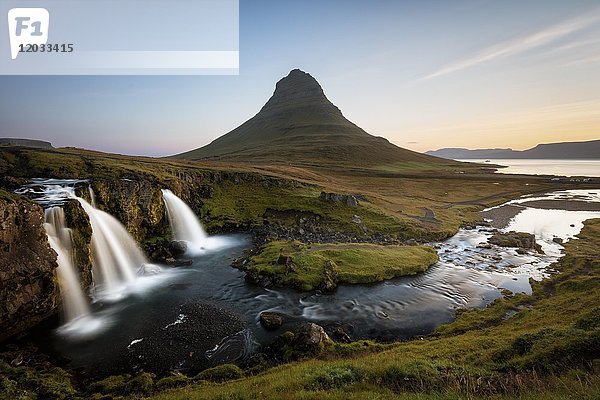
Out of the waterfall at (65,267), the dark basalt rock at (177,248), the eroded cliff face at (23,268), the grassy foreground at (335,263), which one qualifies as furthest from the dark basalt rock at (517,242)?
the eroded cliff face at (23,268)

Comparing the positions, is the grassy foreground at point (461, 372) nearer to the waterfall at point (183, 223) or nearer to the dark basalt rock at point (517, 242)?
the dark basalt rock at point (517, 242)

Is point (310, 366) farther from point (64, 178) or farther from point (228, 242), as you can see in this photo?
point (64, 178)

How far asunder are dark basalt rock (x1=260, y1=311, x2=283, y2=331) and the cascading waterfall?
17.3 m

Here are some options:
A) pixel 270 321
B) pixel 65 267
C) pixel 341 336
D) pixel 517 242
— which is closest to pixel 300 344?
pixel 341 336

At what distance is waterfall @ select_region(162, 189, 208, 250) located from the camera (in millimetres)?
50188

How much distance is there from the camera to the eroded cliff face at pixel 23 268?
22.4 meters

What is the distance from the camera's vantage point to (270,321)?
2569 cm

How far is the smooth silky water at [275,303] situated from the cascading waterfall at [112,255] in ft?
9.81

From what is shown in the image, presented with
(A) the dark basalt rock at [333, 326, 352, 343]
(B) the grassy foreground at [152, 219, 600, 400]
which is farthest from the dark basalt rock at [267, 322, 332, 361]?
(A) the dark basalt rock at [333, 326, 352, 343]

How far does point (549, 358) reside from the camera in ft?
45.0

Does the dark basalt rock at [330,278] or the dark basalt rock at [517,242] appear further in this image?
the dark basalt rock at [517,242]

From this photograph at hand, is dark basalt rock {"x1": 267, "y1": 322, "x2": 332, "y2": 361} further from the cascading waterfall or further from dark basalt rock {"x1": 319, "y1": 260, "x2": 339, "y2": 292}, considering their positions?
the cascading waterfall

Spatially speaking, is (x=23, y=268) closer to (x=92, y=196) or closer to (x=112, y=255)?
(x=112, y=255)

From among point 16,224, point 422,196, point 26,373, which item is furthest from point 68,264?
point 422,196
